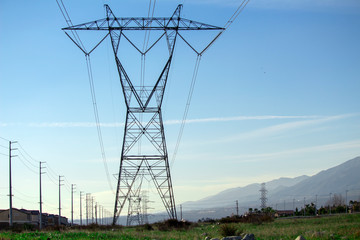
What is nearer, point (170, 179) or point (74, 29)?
point (74, 29)

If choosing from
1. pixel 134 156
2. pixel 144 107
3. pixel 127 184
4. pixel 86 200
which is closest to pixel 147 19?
pixel 144 107

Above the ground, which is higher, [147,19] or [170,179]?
[147,19]

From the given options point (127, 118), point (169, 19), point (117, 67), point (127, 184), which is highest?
point (169, 19)

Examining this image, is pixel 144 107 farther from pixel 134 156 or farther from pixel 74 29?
pixel 74 29

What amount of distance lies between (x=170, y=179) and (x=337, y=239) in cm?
2455

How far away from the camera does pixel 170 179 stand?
172 feet

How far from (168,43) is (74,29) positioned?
8.13 m

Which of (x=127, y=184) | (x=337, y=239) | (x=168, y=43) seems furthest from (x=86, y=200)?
(x=337, y=239)

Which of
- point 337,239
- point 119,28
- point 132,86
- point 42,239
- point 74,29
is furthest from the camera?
point 132,86

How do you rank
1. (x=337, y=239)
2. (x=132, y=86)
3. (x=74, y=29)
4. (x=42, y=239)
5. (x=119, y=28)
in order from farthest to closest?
(x=132, y=86) < (x=119, y=28) < (x=74, y=29) < (x=42, y=239) < (x=337, y=239)

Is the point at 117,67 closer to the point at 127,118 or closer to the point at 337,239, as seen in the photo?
the point at 127,118

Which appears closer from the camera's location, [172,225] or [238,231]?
[238,231]

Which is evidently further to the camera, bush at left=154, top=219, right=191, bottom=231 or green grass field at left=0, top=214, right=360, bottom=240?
bush at left=154, top=219, right=191, bottom=231

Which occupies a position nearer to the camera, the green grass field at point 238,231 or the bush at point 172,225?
the green grass field at point 238,231
